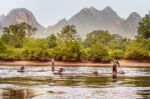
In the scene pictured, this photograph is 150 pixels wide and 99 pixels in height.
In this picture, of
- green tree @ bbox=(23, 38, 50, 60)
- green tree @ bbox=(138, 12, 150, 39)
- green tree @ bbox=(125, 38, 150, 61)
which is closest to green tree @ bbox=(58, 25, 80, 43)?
green tree @ bbox=(138, 12, 150, 39)

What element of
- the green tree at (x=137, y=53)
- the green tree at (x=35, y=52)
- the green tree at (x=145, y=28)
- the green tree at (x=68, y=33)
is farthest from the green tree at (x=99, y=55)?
the green tree at (x=68, y=33)

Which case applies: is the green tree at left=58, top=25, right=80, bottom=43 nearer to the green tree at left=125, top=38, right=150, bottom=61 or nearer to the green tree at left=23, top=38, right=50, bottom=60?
the green tree at left=23, top=38, right=50, bottom=60

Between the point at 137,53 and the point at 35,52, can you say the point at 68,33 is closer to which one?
the point at 35,52

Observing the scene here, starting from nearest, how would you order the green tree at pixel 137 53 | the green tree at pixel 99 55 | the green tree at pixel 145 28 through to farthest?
the green tree at pixel 99 55 < the green tree at pixel 137 53 < the green tree at pixel 145 28

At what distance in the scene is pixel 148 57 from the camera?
126250mm

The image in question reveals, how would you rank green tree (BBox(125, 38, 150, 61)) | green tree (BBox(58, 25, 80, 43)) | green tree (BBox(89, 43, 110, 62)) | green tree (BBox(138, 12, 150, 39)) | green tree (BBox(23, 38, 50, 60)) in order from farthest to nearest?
1. green tree (BBox(58, 25, 80, 43))
2. green tree (BBox(138, 12, 150, 39))
3. green tree (BBox(125, 38, 150, 61))
4. green tree (BBox(89, 43, 110, 62))
5. green tree (BBox(23, 38, 50, 60))

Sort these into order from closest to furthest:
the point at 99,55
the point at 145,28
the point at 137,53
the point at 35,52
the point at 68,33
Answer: the point at 35,52 < the point at 99,55 < the point at 137,53 < the point at 145,28 < the point at 68,33

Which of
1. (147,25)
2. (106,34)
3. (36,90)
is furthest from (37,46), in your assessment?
(36,90)

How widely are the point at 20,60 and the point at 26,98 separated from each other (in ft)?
294

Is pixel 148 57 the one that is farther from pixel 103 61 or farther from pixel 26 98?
pixel 26 98

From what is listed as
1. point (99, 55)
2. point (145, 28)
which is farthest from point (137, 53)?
point (145, 28)

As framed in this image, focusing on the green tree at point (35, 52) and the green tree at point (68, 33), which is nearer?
the green tree at point (35, 52)

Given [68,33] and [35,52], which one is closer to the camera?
[35,52]

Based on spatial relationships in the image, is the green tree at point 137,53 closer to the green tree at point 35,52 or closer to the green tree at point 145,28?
the green tree at point 35,52
